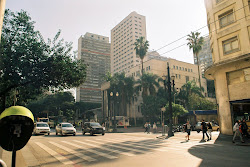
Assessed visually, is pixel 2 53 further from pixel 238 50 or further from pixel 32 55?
pixel 238 50

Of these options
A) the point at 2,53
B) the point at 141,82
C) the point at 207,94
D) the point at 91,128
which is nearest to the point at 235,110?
the point at 91,128

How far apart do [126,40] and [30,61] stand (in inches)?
4632

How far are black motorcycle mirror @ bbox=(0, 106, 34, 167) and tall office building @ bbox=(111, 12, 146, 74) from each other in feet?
384

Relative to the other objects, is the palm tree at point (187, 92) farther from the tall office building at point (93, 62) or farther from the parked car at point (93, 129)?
the tall office building at point (93, 62)

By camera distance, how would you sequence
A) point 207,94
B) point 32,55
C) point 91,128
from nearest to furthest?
point 32,55 < point 91,128 < point 207,94

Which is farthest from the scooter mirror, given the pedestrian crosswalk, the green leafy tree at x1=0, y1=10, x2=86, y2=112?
the green leafy tree at x1=0, y1=10, x2=86, y2=112

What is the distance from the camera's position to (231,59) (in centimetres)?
1752

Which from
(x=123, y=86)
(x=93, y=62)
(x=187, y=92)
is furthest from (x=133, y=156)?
(x=93, y=62)

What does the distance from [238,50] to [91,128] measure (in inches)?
706

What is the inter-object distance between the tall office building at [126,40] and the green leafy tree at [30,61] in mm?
101993

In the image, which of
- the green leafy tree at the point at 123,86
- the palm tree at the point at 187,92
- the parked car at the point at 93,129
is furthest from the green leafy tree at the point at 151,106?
the parked car at the point at 93,129

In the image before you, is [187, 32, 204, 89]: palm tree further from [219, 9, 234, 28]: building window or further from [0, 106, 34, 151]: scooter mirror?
[0, 106, 34, 151]: scooter mirror

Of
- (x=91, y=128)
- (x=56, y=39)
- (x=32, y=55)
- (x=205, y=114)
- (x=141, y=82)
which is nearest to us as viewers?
(x=32, y=55)

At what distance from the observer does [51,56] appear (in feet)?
62.2
